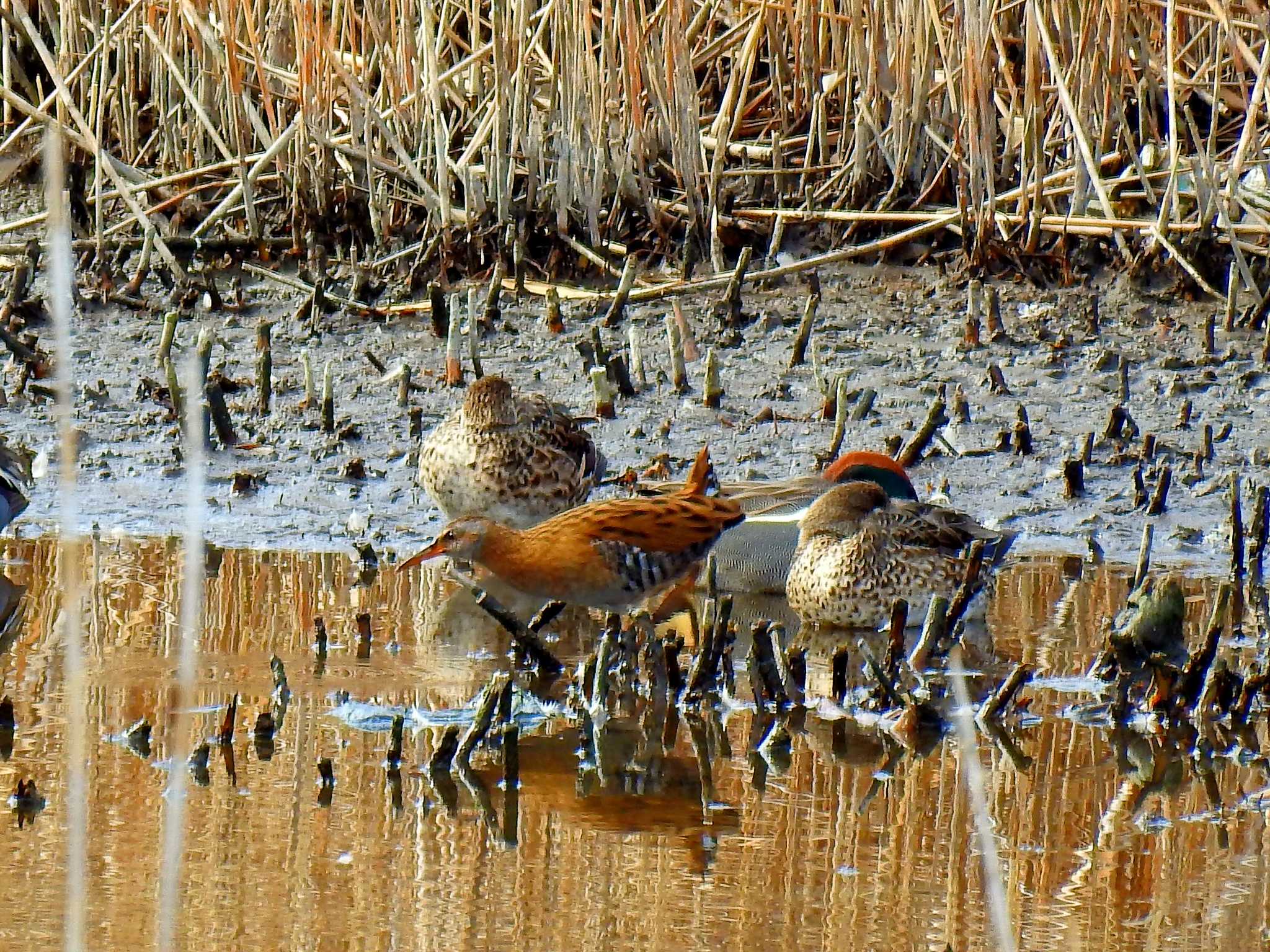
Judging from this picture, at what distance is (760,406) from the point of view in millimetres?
7516

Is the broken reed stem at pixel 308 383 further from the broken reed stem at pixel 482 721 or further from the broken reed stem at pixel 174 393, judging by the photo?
the broken reed stem at pixel 482 721

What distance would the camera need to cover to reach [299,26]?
8.09 metres

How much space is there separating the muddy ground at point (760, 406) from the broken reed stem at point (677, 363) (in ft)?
0.17

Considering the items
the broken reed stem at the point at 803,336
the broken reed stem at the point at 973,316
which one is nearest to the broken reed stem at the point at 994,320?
the broken reed stem at the point at 973,316

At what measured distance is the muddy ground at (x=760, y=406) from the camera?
662cm

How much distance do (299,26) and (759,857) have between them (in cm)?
526

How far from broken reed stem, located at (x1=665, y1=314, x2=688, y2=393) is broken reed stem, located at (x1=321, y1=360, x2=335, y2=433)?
4.22 ft

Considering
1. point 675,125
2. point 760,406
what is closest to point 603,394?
point 760,406

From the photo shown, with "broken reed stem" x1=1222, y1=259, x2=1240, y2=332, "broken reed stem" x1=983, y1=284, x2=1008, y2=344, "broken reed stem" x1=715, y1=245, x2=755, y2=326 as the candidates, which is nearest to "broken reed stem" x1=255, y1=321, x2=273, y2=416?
"broken reed stem" x1=715, y1=245, x2=755, y2=326

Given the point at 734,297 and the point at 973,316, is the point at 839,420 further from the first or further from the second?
the point at 734,297

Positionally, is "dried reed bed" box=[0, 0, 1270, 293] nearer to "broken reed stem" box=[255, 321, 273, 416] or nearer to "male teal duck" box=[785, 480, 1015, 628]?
"broken reed stem" box=[255, 321, 273, 416]

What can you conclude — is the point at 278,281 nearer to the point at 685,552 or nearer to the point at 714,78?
the point at 714,78

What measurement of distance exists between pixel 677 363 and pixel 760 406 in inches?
13.9

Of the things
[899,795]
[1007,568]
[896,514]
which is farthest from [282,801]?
[1007,568]
